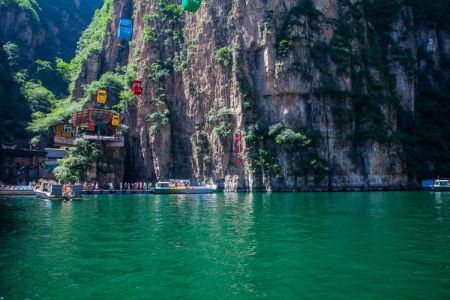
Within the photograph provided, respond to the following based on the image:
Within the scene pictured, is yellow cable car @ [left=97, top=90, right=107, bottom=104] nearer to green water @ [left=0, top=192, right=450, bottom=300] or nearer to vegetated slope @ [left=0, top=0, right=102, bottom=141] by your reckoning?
vegetated slope @ [left=0, top=0, right=102, bottom=141]

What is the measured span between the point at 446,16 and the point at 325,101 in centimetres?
3772

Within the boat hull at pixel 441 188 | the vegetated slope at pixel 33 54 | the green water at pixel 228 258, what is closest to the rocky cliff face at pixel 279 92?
the boat hull at pixel 441 188

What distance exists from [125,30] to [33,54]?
33460 mm

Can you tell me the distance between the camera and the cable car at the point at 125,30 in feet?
302

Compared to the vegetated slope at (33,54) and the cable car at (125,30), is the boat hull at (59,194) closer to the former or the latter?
the vegetated slope at (33,54)

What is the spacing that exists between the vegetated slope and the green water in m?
70.2

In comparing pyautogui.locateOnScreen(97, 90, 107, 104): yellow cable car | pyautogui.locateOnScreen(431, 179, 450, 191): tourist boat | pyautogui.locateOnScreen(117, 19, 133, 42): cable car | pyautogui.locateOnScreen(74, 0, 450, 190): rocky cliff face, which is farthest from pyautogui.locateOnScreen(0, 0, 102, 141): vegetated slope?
pyautogui.locateOnScreen(431, 179, 450, 191): tourist boat

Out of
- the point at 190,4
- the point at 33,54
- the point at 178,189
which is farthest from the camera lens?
the point at 33,54

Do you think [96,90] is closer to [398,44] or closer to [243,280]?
[398,44]

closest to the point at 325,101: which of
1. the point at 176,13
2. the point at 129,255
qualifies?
the point at 176,13

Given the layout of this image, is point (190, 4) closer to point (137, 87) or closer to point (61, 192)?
point (137, 87)

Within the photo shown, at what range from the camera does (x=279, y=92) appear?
70375 millimetres

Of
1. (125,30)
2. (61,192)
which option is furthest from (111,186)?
(125,30)

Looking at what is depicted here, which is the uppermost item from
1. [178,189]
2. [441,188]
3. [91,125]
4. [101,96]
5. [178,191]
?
[101,96]
